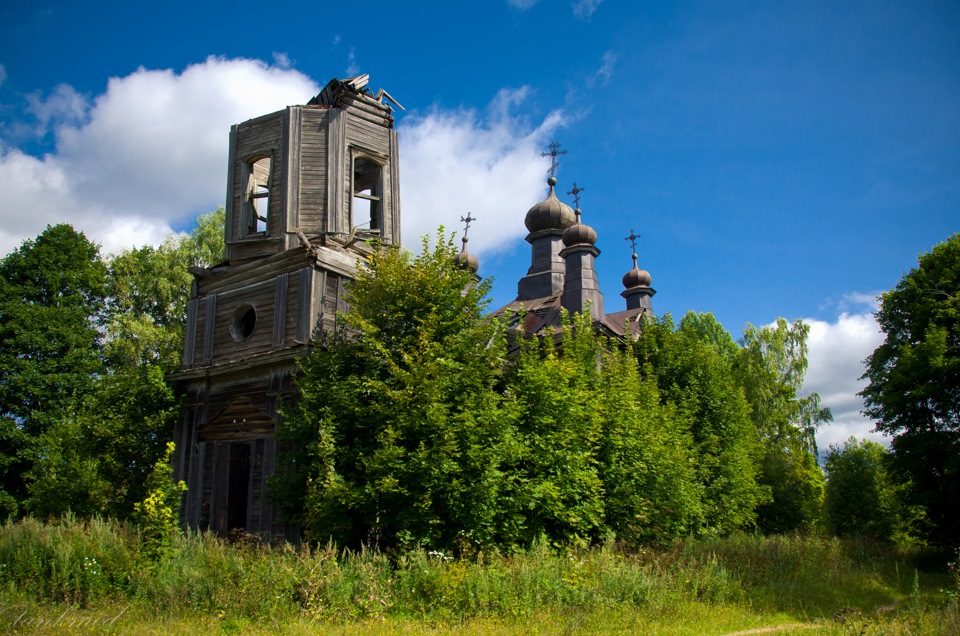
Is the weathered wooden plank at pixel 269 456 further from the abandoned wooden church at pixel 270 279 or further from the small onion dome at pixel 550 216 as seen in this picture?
the small onion dome at pixel 550 216

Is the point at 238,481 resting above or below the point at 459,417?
below

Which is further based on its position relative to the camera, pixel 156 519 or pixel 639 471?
pixel 639 471

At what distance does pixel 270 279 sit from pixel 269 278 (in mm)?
51

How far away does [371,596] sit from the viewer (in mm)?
8594

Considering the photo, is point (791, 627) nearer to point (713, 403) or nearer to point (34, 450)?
point (713, 403)

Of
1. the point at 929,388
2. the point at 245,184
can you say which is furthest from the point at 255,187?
the point at 929,388

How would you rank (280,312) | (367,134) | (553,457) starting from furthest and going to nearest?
(367,134) < (280,312) < (553,457)

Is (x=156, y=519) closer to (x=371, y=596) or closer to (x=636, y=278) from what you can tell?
(x=371, y=596)

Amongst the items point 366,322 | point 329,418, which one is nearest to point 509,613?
point 329,418

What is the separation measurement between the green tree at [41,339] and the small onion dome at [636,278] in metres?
24.8

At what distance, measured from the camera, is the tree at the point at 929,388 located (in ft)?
62.1

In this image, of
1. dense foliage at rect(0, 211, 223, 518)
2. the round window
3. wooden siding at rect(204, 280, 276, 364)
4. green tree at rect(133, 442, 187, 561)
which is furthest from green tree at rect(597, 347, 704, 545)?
dense foliage at rect(0, 211, 223, 518)

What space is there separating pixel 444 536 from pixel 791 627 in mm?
5221

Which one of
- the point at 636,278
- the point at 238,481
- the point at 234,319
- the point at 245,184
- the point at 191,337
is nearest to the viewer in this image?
the point at 234,319
